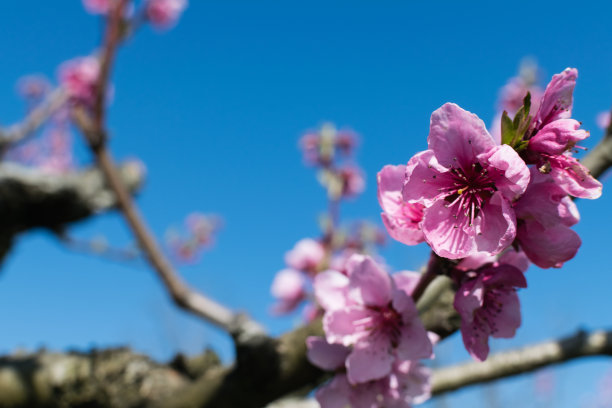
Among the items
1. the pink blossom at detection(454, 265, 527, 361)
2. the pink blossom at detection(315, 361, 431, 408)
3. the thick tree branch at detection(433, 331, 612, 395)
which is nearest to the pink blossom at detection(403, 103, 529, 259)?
the pink blossom at detection(454, 265, 527, 361)

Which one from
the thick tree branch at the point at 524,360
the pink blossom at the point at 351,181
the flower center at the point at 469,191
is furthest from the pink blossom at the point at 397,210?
the pink blossom at the point at 351,181

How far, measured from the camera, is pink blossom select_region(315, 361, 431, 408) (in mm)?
961

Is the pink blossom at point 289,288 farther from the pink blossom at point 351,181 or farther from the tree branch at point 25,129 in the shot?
the tree branch at point 25,129

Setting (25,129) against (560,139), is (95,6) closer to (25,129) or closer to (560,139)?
(25,129)

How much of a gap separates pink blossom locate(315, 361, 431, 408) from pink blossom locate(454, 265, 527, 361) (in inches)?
8.2

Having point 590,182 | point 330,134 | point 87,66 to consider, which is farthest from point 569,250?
point 87,66

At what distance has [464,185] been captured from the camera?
31.0 inches

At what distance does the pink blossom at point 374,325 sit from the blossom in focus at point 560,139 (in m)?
0.34

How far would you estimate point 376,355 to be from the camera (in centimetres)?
93

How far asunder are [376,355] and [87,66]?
13.3 feet

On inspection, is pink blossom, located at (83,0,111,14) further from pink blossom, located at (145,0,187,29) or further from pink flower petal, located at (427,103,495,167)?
pink flower petal, located at (427,103,495,167)

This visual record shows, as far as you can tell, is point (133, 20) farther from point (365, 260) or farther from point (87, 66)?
point (365, 260)

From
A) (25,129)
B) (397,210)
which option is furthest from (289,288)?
(25,129)

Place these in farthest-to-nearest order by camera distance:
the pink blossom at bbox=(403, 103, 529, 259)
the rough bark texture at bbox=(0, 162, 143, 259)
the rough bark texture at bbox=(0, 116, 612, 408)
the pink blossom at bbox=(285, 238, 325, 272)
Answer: the rough bark texture at bbox=(0, 162, 143, 259)
the pink blossom at bbox=(285, 238, 325, 272)
the rough bark texture at bbox=(0, 116, 612, 408)
the pink blossom at bbox=(403, 103, 529, 259)
